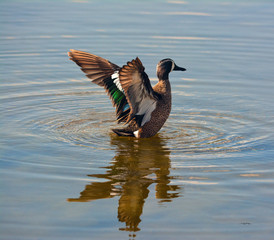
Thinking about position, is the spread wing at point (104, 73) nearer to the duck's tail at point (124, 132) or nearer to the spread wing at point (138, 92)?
the duck's tail at point (124, 132)

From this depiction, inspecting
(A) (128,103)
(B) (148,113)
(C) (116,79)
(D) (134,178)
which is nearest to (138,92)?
(A) (128,103)

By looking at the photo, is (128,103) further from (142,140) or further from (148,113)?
(142,140)

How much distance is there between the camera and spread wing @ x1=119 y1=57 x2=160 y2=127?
6.48 meters

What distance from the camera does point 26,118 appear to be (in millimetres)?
8492

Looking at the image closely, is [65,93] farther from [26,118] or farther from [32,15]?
[32,15]

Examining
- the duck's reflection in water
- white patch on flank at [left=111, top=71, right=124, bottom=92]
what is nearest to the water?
the duck's reflection in water

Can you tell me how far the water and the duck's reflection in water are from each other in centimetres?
1

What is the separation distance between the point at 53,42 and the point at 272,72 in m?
5.04

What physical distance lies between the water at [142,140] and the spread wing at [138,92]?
392 millimetres

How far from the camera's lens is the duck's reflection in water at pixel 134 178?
18.0 ft

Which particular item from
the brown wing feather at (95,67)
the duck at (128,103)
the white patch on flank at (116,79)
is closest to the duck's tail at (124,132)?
the duck at (128,103)

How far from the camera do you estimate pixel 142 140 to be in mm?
7953

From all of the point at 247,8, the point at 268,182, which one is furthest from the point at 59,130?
the point at 247,8

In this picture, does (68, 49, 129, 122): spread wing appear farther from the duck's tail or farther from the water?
the water
